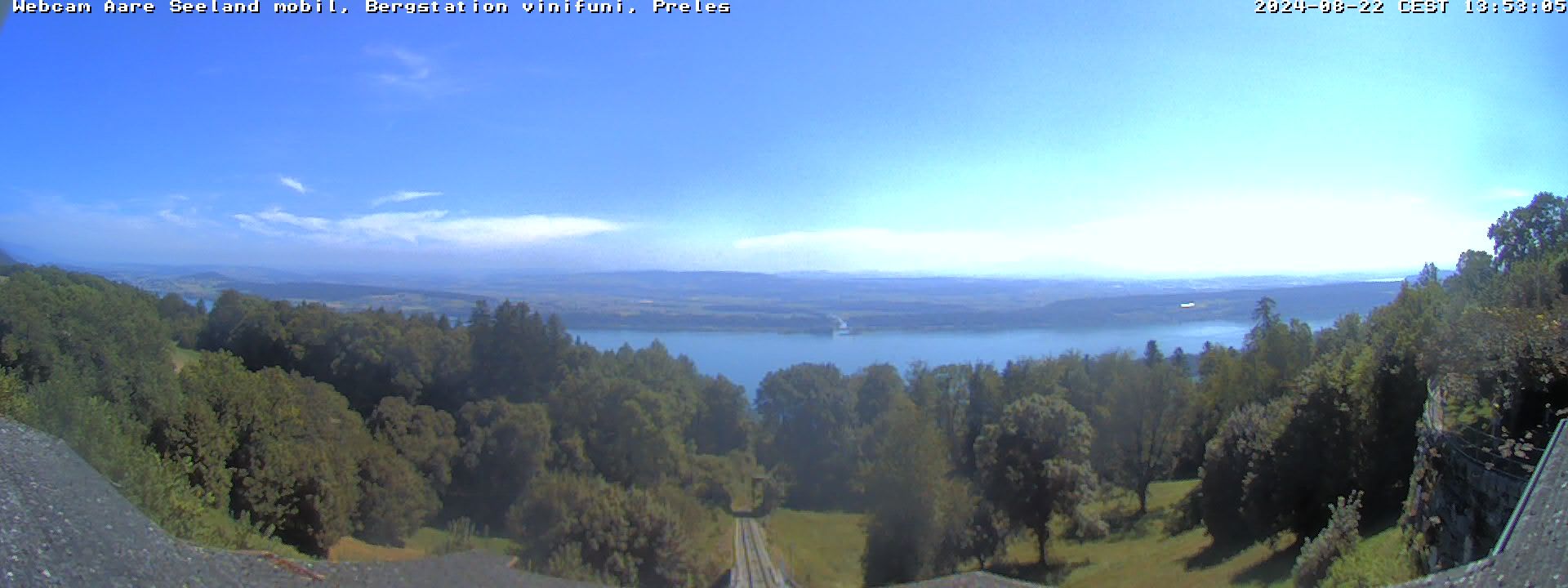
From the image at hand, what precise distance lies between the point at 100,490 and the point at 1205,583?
10.0 meters

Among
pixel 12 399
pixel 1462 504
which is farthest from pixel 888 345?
pixel 12 399

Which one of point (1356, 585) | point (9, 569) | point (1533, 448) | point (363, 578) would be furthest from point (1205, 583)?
point (9, 569)

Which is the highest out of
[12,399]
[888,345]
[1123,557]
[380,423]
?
[12,399]

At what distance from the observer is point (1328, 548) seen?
7145 mm

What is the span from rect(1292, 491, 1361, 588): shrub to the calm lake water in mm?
11964

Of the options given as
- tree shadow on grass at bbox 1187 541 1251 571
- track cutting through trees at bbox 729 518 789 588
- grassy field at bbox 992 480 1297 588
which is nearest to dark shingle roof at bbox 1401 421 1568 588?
grassy field at bbox 992 480 1297 588

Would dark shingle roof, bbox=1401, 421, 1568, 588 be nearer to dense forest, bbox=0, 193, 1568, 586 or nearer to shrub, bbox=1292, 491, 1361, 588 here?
dense forest, bbox=0, 193, 1568, 586

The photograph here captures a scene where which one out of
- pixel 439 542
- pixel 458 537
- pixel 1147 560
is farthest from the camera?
pixel 458 537

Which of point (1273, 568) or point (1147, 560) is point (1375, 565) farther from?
point (1147, 560)

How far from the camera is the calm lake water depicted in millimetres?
19391

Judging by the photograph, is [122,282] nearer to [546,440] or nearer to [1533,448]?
[546,440]

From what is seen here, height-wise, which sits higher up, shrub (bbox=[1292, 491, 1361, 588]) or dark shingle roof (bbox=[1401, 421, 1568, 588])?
dark shingle roof (bbox=[1401, 421, 1568, 588])

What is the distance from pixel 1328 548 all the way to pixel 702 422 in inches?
545

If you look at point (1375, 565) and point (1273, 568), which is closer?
point (1375, 565)
